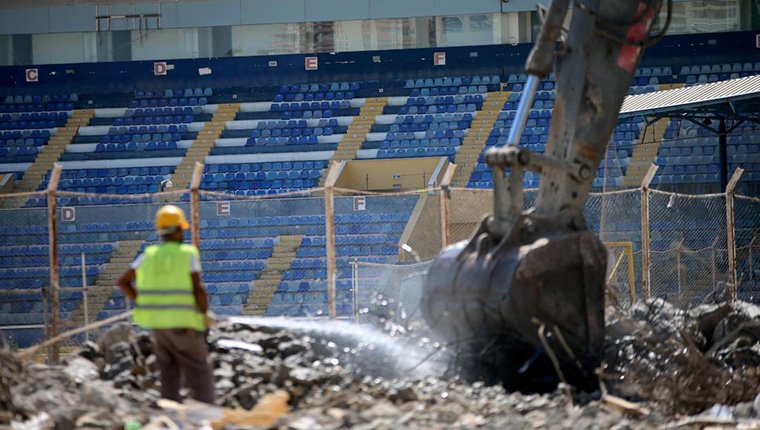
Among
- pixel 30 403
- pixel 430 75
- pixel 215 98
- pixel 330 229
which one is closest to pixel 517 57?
pixel 430 75

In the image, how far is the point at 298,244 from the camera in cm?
2209

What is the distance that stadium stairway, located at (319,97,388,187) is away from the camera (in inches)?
1140

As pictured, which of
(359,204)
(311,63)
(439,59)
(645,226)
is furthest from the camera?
(311,63)

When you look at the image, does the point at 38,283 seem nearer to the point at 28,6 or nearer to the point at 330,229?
the point at 330,229

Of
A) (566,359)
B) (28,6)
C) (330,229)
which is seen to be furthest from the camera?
(28,6)

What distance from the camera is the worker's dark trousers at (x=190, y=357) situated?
8422 millimetres

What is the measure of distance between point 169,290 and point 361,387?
1.57 meters

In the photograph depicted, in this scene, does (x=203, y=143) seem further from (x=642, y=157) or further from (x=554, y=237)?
(x=554, y=237)

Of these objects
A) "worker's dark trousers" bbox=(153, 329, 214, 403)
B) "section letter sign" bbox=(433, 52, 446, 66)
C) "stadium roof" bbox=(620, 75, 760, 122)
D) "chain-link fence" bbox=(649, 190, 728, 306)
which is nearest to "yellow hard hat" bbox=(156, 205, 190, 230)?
"worker's dark trousers" bbox=(153, 329, 214, 403)

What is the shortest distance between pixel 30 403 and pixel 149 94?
78.9 ft

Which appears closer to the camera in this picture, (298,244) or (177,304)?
(177,304)

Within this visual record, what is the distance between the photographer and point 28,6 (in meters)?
33.2

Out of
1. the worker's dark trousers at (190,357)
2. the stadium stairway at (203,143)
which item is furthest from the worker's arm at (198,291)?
the stadium stairway at (203,143)

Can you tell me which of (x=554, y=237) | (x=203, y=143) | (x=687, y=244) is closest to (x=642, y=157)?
(x=687, y=244)
